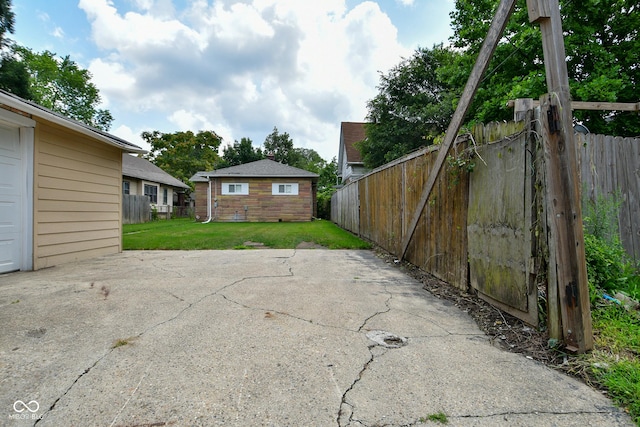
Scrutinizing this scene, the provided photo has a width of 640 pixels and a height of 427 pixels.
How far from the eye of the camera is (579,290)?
1980 millimetres

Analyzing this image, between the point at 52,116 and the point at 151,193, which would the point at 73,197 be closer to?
the point at 52,116

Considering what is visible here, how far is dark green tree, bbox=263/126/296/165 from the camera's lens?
42438 mm

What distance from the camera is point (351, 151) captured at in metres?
22.8

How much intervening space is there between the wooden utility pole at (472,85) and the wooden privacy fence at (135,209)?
15.7m

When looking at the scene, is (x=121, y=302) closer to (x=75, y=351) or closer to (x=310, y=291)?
(x=75, y=351)

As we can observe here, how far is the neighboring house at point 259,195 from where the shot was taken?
54.2 ft

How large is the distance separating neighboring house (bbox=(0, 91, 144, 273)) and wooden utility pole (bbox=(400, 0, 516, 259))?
5888 mm

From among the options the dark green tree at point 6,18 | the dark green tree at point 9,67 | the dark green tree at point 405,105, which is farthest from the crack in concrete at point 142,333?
the dark green tree at point 405,105

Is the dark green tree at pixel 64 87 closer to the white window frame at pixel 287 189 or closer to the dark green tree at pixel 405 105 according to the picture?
the white window frame at pixel 287 189

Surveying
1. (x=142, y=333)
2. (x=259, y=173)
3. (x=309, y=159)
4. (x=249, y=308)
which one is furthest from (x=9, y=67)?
(x=309, y=159)

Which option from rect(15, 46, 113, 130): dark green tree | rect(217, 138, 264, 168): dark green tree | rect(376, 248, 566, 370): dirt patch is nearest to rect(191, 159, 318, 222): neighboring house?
rect(376, 248, 566, 370): dirt patch

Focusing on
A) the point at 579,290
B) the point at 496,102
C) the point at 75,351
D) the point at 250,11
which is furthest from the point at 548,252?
the point at 250,11

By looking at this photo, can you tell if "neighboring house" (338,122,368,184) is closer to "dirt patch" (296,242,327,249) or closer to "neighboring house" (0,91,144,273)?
"dirt patch" (296,242,327,249)

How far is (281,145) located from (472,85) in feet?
135
